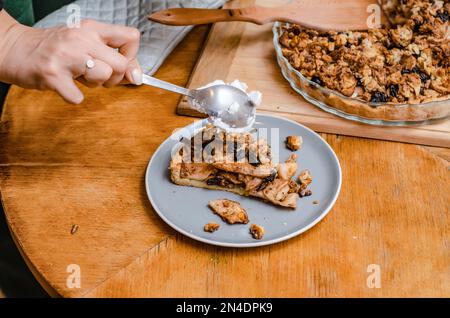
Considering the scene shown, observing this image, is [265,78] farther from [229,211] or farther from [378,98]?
[229,211]

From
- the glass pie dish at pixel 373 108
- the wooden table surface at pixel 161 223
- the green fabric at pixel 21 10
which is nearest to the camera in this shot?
the wooden table surface at pixel 161 223

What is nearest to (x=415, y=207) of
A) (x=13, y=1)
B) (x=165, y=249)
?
(x=165, y=249)

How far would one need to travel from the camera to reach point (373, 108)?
3.80ft

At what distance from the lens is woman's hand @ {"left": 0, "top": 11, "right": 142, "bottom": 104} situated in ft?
3.25

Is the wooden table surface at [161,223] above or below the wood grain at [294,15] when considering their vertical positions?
below

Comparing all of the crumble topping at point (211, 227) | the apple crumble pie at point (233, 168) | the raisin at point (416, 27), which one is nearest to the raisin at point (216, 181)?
the apple crumble pie at point (233, 168)

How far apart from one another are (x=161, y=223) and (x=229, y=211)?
13 centimetres

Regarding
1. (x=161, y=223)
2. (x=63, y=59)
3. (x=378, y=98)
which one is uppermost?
(x=63, y=59)

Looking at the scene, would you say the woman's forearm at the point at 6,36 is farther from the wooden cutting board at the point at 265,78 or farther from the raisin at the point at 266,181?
the raisin at the point at 266,181

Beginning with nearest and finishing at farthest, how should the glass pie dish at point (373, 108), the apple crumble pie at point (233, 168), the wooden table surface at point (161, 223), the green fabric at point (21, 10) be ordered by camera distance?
the wooden table surface at point (161, 223), the apple crumble pie at point (233, 168), the glass pie dish at point (373, 108), the green fabric at point (21, 10)

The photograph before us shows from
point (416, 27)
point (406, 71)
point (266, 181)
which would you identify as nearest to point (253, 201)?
point (266, 181)

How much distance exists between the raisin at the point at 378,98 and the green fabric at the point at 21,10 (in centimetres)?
102

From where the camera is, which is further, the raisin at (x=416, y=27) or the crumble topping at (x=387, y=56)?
the raisin at (x=416, y=27)

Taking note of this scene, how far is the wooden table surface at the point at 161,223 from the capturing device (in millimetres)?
902
